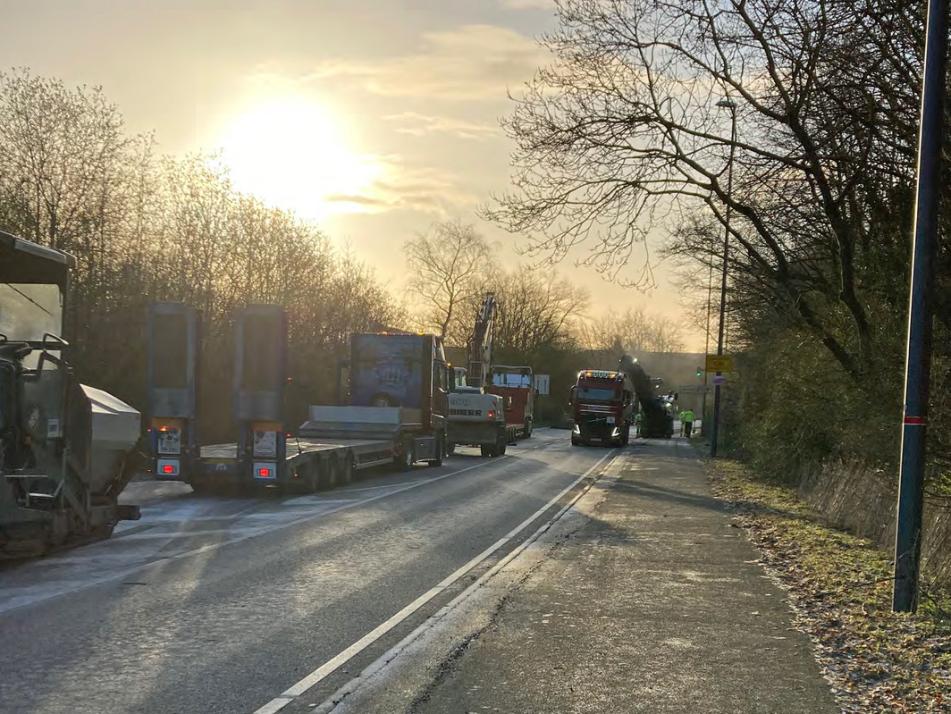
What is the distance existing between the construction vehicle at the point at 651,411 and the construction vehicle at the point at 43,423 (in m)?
46.1

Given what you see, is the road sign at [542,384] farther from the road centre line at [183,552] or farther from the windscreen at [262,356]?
the windscreen at [262,356]

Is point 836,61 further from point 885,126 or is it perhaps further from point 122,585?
point 122,585

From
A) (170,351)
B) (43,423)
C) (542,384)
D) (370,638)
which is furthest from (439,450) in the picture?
(542,384)

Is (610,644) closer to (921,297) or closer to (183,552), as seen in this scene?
(921,297)

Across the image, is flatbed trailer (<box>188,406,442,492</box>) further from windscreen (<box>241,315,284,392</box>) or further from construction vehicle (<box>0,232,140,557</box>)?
construction vehicle (<box>0,232,140,557</box>)

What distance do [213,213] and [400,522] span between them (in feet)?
71.7

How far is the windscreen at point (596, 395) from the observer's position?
45375mm

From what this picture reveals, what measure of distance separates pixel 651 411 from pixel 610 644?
52.1m

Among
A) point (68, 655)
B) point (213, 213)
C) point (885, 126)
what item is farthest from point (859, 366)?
point (213, 213)

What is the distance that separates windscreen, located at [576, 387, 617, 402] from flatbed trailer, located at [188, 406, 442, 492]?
62.7 ft

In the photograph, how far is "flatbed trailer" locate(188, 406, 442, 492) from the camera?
17.2 meters

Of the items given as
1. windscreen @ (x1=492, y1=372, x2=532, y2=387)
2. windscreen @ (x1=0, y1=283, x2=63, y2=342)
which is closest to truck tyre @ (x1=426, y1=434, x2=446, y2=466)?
windscreen @ (x1=0, y1=283, x2=63, y2=342)

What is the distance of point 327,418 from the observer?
75.0 feet

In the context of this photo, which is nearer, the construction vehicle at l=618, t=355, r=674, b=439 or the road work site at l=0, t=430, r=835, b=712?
the road work site at l=0, t=430, r=835, b=712
